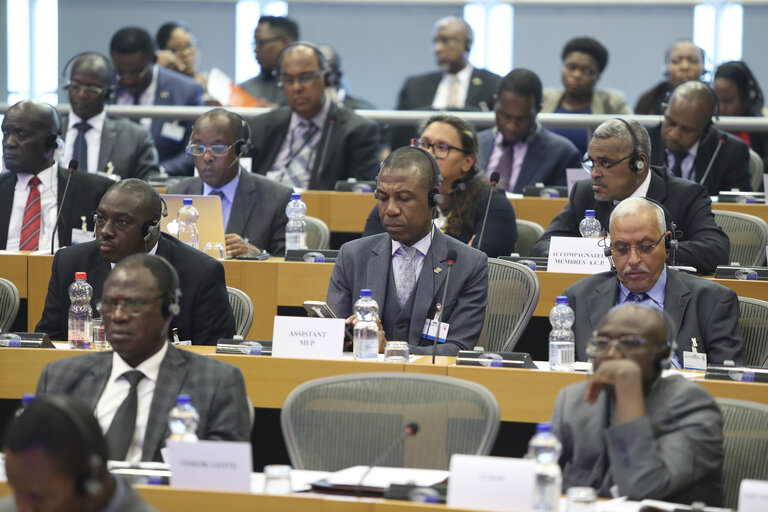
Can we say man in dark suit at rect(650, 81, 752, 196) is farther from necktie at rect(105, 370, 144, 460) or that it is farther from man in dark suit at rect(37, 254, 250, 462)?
necktie at rect(105, 370, 144, 460)

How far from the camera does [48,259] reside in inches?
200

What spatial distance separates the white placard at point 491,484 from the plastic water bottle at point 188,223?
2.83 metres

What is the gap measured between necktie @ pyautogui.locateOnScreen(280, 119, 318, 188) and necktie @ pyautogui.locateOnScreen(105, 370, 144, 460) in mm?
3810

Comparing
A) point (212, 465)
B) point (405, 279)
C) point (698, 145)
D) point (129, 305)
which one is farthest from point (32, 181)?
point (212, 465)

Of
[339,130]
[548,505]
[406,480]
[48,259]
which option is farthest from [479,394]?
[339,130]

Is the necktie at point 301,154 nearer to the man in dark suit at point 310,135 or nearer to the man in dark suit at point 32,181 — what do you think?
the man in dark suit at point 310,135

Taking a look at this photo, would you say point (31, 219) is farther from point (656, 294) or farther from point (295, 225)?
point (656, 294)

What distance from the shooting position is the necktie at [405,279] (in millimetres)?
4426

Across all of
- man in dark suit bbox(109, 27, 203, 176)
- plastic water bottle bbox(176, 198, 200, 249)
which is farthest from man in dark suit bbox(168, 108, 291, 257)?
man in dark suit bbox(109, 27, 203, 176)

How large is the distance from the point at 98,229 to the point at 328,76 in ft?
10.1

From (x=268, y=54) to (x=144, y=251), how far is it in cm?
464

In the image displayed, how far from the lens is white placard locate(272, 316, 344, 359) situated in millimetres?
3877

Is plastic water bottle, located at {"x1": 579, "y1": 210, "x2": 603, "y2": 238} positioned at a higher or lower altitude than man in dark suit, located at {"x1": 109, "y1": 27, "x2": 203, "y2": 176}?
lower

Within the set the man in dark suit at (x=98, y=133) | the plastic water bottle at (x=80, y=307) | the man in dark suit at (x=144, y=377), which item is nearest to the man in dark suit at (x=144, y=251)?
the plastic water bottle at (x=80, y=307)
